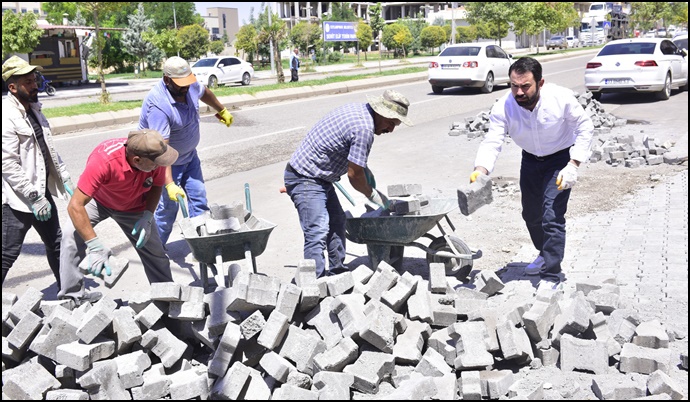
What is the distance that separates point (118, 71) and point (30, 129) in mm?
46549

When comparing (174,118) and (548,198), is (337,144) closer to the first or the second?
(174,118)

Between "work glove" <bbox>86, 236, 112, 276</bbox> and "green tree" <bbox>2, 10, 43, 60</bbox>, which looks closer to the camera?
"work glove" <bbox>86, 236, 112, 276</bbox>

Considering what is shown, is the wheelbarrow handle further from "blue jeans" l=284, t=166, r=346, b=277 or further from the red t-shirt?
"blue jeans" l=284, t=166, r=346, b=277

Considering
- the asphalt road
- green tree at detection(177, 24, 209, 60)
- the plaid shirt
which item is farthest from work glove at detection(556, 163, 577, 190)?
green tree at detection(177, 24, 209, 60)

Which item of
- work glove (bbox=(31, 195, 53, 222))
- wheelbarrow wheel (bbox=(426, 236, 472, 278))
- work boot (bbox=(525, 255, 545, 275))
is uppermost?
work glove (bbox=(31, 195, 53, 222))

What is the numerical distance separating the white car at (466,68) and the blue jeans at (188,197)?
16200 mm

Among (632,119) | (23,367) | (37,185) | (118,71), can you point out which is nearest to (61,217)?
(37,185)

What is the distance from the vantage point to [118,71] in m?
48.6

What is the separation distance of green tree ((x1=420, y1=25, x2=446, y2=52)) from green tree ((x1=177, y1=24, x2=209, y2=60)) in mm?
20709

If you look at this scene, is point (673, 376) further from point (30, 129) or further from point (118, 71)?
point (118, 71)

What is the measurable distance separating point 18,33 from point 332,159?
26857 millimetres

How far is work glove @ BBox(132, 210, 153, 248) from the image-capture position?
470 centimetres

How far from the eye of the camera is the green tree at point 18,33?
27.5m

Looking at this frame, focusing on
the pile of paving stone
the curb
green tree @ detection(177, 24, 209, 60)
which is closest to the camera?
the pile of paving stone
